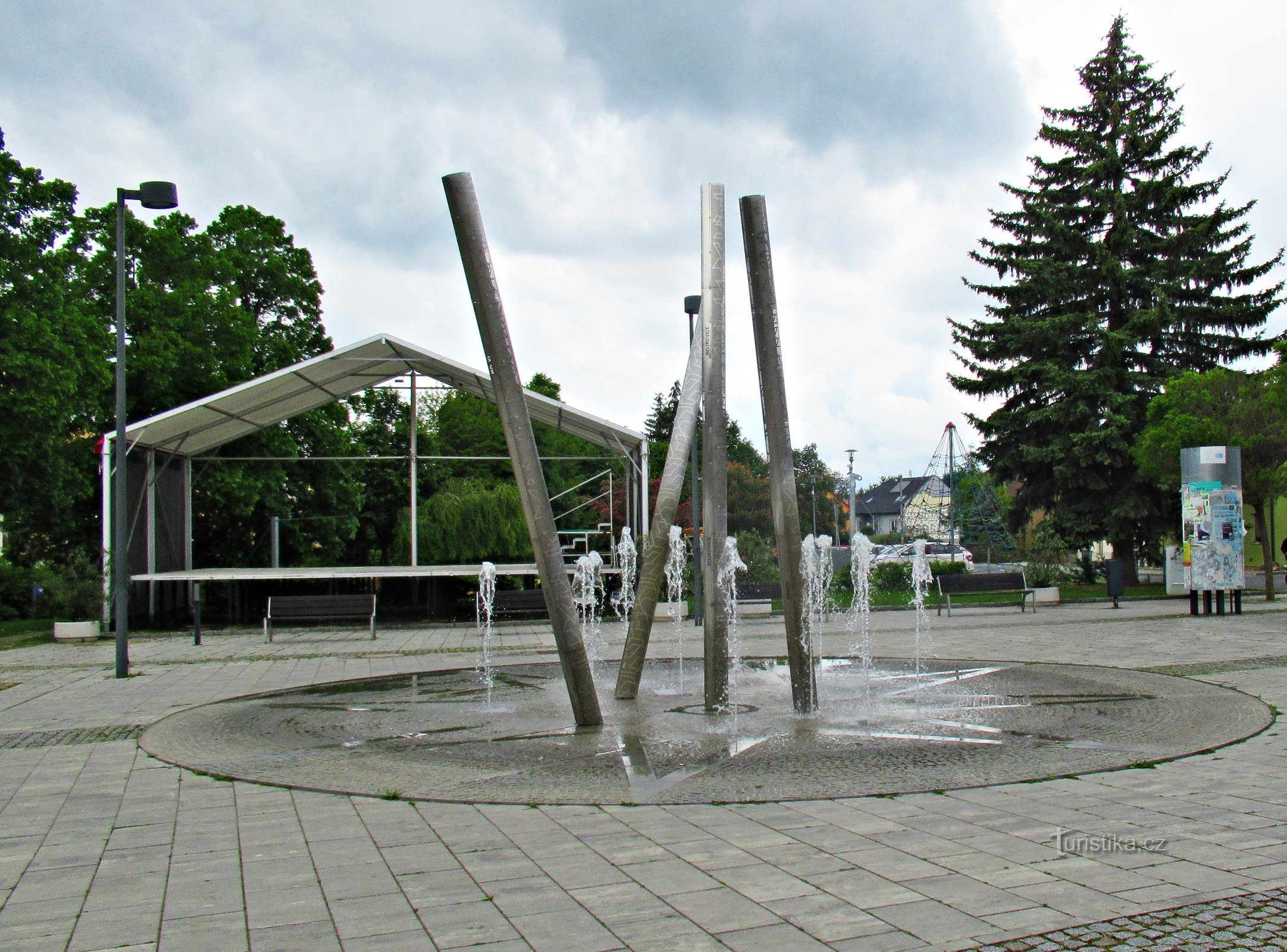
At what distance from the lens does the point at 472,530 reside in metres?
29.8

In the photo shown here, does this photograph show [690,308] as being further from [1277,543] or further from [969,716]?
[1277,543]

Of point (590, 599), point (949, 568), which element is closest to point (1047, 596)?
point (949, 568)

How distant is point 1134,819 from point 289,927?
12.3 ft

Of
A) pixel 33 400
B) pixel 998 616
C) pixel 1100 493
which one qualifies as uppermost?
pixel 33 400

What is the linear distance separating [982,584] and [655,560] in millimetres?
12734

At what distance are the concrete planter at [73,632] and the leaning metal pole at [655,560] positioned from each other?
12985 mm

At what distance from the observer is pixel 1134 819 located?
16.4 feet

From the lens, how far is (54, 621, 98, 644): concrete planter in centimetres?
1841

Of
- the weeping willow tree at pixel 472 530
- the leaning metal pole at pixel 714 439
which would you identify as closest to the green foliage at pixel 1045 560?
the weeping willow tree at pixel 472 530

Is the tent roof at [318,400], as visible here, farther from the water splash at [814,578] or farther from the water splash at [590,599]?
the water splash at [814,578]

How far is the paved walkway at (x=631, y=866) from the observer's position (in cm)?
367

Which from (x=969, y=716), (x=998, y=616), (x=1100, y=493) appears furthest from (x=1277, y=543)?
(x=969, y=716)

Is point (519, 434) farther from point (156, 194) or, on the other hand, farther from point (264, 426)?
point (264, 426)

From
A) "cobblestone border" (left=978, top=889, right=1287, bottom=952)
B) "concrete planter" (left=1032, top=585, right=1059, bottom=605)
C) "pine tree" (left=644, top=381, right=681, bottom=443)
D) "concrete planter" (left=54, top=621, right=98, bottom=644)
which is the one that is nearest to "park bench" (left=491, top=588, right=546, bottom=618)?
"concrete planter" (left=54, top=621, right=98, bottom=644)
